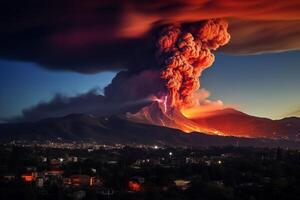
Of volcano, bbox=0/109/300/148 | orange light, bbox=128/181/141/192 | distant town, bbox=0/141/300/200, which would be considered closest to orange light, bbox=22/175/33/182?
distant town, bbox=0/141/300/200

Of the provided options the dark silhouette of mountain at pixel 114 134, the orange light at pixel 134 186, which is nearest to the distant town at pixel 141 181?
the orange light at pixel 134 186

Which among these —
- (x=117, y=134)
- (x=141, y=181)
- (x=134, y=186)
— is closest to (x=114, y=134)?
(x=117, y=134)

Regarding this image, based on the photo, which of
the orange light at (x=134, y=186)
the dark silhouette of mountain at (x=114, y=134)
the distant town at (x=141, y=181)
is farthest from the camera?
the dark silhouette of mountain at (x=114, y=134)

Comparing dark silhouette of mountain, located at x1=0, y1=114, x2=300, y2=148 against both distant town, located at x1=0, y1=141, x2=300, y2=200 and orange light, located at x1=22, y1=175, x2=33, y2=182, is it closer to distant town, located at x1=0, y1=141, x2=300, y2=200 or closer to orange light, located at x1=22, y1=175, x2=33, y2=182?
distant town, located at x1=0, y1=141, x2=300, y2=200

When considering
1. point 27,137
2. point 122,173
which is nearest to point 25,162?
point 122,173

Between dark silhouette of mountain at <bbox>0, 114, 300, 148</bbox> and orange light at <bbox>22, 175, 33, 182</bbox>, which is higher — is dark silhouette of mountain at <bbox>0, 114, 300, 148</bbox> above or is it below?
above

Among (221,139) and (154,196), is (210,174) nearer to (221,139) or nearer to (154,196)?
(154,196)

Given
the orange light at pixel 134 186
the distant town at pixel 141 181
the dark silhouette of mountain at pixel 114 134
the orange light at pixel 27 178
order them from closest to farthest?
the distant town at pixel 141 181 < the orange light at pixel 134 186 < the orange light at pixel 27 178 < the dark silhouette of mountain at pixel 114 134

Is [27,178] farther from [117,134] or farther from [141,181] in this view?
[117,134]

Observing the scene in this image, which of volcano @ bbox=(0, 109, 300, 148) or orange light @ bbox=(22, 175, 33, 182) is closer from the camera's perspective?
orange light @ bbox=(22, 175, 33, 182)

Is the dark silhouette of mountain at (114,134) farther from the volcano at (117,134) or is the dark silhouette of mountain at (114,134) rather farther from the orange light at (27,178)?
the orange light at (27,178)
